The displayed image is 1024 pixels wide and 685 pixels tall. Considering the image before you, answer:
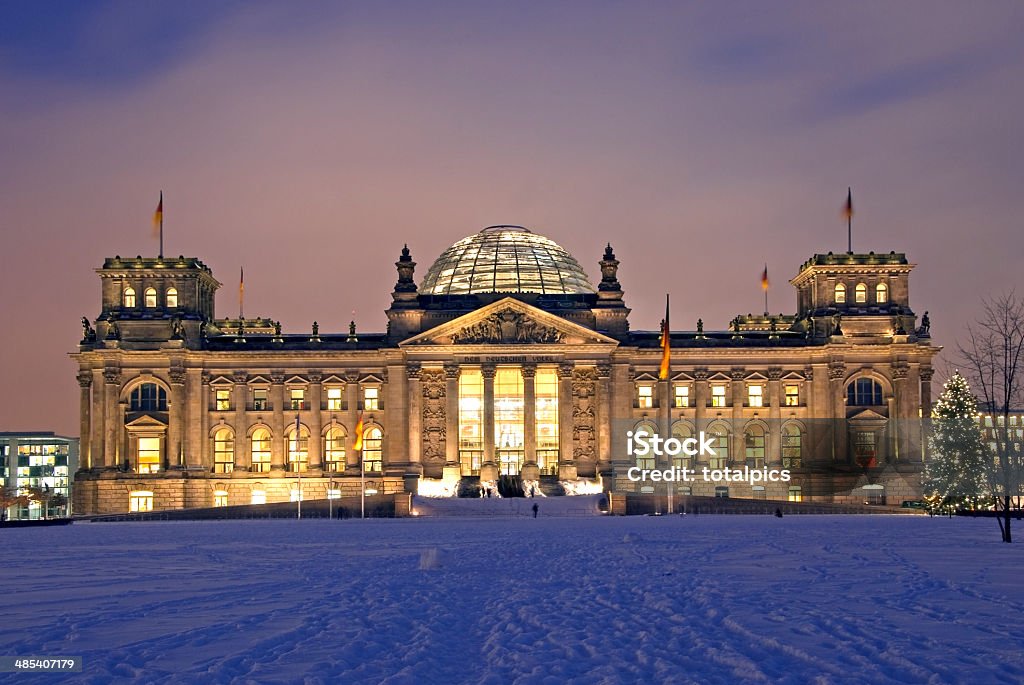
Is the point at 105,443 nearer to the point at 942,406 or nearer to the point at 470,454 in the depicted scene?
the point at 470,454

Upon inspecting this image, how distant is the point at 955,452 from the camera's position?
8394cm

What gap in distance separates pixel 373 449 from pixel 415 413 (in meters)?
7.44

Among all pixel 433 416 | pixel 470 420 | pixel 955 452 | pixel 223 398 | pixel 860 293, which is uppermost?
pixel 860 293

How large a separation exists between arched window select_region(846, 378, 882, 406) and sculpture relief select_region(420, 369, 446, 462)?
36962mm

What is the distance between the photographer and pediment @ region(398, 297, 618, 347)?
369 ft

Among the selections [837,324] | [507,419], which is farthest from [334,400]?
[837,324]

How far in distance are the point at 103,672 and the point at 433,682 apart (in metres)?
5.03

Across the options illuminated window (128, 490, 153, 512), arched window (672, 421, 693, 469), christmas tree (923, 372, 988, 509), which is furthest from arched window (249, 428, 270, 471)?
christmas tree (923, 372, 988, 509)

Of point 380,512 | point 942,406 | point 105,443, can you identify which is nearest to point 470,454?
point 380,512

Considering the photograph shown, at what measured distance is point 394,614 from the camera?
86.4 feet

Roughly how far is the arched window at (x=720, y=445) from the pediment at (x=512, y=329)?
1359 centimetres

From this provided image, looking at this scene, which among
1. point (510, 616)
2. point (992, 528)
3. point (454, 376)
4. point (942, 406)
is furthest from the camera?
point (454, 376)

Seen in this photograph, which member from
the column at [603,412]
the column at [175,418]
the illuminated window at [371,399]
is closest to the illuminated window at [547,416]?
the column at [603,412]

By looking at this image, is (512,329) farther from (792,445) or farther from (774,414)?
(792,445)
